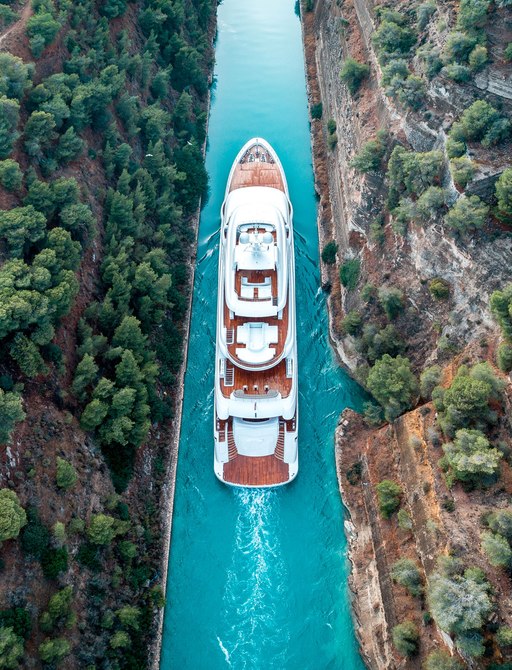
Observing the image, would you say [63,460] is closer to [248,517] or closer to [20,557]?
[20,557]

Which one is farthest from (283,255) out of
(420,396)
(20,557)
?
(20,557)

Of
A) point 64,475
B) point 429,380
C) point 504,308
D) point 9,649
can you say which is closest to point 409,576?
point 429,380

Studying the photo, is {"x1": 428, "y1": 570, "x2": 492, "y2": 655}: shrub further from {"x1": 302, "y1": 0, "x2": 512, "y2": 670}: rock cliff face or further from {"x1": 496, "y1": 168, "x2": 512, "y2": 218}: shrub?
{"x1": 496, "y1": 168, "x2": 512, "y2": 218}: shrub

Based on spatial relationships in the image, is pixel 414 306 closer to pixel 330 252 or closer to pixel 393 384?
pixel 393 384

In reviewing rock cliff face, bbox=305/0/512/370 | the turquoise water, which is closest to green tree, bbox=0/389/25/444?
the turquoise water

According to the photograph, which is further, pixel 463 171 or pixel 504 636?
pixel 463 171

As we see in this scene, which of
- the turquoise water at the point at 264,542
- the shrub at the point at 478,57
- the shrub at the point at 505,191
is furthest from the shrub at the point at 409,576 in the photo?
the shrub at the point at 478,57
